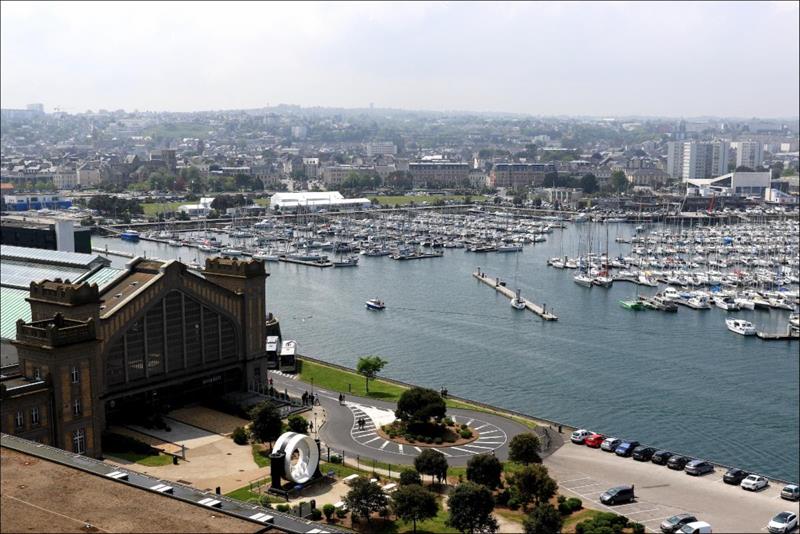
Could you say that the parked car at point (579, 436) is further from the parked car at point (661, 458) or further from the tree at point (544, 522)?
the tree at point (544, 522)

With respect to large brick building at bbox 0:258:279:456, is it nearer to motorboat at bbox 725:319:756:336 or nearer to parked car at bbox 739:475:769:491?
parked car at bbox 739:475:769:491

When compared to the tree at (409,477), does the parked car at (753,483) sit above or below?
below

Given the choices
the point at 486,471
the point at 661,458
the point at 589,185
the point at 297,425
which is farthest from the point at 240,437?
the point at 589,185

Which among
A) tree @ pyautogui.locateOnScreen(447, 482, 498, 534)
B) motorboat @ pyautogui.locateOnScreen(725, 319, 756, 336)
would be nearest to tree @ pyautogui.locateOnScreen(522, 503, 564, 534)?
tree @ pyautogui.locateOnScreen(447, 482, 498, 534)

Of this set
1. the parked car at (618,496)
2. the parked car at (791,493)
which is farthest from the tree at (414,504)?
the parked car at (791,493)

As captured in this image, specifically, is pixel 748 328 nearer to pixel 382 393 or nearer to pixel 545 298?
pixel 545 298

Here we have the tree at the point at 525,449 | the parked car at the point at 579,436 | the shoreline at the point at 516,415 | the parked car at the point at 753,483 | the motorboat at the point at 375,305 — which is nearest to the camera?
the parked car at the point at 753,483

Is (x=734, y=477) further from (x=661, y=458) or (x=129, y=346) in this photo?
(x=129, y=346)
